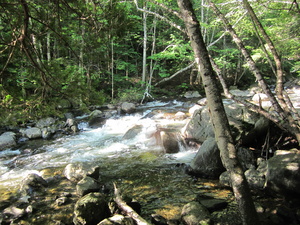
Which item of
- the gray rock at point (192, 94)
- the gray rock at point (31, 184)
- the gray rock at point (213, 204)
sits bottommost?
the gray rock at point (213, 204)

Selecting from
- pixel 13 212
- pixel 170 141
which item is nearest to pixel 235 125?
pixel 170 141

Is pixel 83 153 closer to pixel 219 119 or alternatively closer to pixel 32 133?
pixel 32 133

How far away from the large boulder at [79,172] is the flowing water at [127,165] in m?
0.35

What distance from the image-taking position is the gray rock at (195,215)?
11.2 feet

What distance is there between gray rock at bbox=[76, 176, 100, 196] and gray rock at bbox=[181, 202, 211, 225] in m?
2.27

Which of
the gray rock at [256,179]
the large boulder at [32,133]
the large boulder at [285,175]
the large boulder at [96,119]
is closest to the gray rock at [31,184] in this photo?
the gray rock at [256,179]

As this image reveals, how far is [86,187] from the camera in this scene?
188 inches

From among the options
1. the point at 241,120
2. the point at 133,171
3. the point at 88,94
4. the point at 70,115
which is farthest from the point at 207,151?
the point at 70,115

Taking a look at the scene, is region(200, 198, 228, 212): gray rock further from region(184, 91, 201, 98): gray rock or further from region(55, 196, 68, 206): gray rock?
region(184, 91, 201, 98): gray rock

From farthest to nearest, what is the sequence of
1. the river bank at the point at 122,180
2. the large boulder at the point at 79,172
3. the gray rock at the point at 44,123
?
the gray rock at the point at 44,123, the large boulder at the point at 79,172, the river bank at the point at 122,180

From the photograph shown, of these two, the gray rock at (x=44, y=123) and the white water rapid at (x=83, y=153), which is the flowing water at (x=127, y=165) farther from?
the gray rock at (x=44, y=123)

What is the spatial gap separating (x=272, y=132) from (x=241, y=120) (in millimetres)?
930

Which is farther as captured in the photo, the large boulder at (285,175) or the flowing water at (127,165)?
the flowing water at (127,165)

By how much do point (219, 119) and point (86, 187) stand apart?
3.73m
